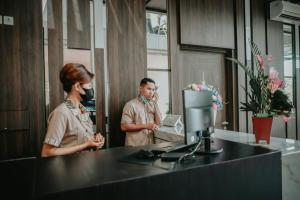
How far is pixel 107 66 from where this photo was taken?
3525 millimetres

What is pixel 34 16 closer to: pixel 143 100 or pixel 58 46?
pixel 58 46

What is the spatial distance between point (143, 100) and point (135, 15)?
1299mm

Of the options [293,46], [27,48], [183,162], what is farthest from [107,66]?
[293,46]

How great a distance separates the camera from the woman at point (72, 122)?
166cm

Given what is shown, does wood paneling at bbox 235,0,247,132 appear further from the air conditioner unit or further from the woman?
the woman

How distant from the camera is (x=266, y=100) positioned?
189 centimetres

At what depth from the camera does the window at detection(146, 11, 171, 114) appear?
3947 millimetres

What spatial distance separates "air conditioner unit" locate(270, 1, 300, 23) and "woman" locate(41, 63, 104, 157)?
14.1 feet

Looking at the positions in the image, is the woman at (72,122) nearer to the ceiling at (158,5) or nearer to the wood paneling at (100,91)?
the wood paneling at (100,91)

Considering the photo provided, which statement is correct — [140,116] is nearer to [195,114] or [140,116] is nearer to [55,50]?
[55,50]

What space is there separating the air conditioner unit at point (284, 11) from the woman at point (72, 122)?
14.1 feet

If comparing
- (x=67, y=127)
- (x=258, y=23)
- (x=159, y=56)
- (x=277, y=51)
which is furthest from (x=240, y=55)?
(x=67, y=127)

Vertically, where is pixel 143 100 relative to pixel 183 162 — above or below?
above

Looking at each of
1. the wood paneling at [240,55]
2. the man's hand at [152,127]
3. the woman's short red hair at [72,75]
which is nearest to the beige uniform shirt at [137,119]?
the man's hand at [152,127]
